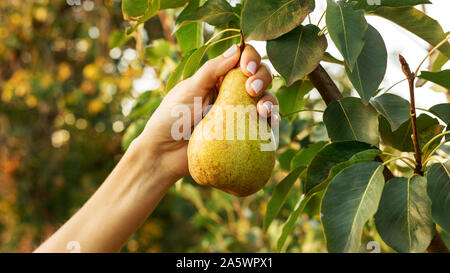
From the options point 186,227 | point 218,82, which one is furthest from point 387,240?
point 186,227

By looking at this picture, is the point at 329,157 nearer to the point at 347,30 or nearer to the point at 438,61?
the point at 347,30

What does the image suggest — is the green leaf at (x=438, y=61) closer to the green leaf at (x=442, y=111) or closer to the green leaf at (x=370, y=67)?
the green leaf at (x=442, y=111)

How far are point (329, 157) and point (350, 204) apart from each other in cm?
13

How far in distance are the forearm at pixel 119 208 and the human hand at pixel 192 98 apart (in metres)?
0.03

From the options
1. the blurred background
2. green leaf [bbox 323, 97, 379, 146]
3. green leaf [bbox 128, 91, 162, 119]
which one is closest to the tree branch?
green leaf [bbox 323, 97, 379, 146]

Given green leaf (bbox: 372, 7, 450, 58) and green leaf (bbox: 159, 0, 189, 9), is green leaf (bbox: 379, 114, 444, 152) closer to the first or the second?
green leaf (bbox: 372, 7, 450, 58)

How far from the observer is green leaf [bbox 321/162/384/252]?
1.93 feet

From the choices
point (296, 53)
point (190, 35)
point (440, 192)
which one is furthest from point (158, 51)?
point (440, 192)

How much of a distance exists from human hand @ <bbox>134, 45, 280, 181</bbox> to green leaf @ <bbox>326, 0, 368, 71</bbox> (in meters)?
0.19

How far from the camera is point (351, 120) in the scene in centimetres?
76

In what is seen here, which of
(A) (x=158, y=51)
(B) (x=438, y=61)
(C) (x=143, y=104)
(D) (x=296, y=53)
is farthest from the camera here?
(A) (x=158, y=51)

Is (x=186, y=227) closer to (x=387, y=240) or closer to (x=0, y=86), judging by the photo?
Answer: (x=0, y=86)

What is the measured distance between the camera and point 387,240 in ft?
2.08

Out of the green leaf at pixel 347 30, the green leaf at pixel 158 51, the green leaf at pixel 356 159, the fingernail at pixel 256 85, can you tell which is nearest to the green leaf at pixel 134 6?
the fingernail at pixel 256 85
